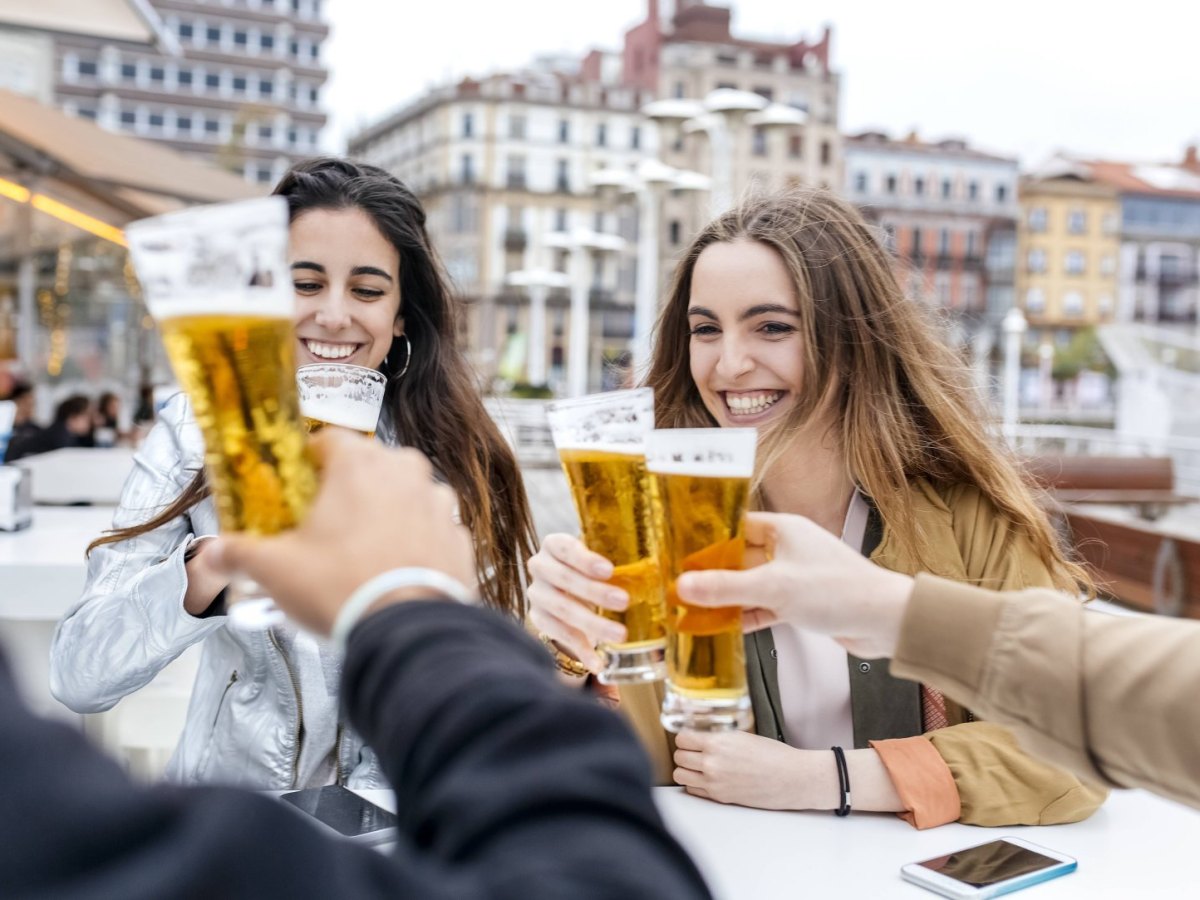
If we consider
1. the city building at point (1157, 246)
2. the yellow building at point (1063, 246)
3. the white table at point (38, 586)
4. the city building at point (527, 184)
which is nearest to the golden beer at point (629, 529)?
the white table at point (38, 586)

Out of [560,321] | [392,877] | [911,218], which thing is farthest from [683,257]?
[911,218]

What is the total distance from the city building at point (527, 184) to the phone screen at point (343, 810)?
52.6 m

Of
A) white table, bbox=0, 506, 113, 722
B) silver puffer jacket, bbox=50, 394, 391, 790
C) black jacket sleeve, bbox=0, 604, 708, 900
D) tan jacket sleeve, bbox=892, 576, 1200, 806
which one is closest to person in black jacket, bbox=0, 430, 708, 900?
black jacket sleeve, bbox=0, 604, 708, 900

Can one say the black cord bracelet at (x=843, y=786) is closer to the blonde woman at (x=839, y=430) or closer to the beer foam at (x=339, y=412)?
the blonde woman at (x=839, y=430)

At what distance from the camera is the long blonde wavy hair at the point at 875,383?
1985mm

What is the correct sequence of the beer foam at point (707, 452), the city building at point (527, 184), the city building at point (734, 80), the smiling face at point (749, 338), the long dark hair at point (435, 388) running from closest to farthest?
the beer foam at point (707, 452) → the smiling face at point (749, 338) → the long dark hair at point (435, 388) → the city building at point (734, 80) → the city building at point (527, 184)

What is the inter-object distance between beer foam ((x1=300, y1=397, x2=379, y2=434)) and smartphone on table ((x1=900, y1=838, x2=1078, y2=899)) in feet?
2.67

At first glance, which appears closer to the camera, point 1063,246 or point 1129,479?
point 1129,479

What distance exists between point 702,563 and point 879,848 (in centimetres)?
58

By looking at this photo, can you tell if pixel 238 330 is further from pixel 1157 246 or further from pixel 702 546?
pixel 1157 246

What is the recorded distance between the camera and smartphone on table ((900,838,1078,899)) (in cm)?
124

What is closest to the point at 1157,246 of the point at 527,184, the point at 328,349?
the point at 527,184

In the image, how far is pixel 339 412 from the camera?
127cm

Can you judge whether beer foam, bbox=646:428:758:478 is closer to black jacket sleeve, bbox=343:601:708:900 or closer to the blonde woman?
black jacket sleeve, bbox=343:601:708:900
